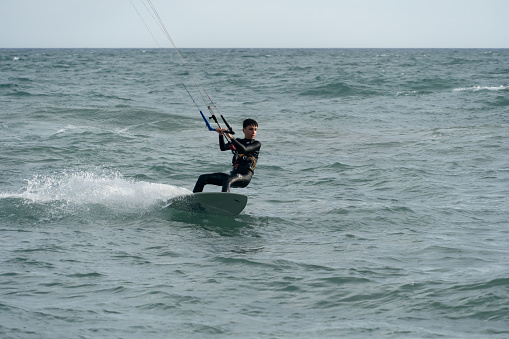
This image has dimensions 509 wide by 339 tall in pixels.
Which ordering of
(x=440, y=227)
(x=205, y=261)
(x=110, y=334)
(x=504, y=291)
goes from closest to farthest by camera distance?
(x=110, y=334) → (x=504, y=291) → (x=205, y=261) → (x=440, y=227)

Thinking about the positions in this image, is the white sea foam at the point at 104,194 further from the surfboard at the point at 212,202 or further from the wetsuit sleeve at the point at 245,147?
the wetsuit sleeve at the point at 245,147

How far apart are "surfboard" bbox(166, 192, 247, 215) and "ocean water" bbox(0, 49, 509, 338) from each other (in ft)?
0.46

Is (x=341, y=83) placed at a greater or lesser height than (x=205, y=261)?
greater

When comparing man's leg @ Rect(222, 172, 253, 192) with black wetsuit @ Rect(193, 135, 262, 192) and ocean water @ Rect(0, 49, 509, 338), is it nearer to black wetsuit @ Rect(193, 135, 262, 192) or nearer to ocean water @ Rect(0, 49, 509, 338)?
black wetsuit @ Rect(193, 135, 262, 192)

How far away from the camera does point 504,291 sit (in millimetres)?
6543

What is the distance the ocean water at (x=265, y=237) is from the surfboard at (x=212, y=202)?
0.46ft

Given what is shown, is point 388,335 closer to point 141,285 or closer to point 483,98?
point 141,285

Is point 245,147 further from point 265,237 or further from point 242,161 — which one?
point 265,237

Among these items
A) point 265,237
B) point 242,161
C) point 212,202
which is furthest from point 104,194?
point 265,237

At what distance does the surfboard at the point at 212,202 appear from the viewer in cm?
959

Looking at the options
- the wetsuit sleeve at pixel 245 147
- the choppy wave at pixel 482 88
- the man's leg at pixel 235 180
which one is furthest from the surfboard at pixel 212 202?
the choppy wave at pixel 482 88

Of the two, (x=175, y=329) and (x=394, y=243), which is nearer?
(x=175, y=329)

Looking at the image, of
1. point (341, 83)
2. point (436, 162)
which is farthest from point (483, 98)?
point (436, 162)

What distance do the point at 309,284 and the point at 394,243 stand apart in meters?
2.21
